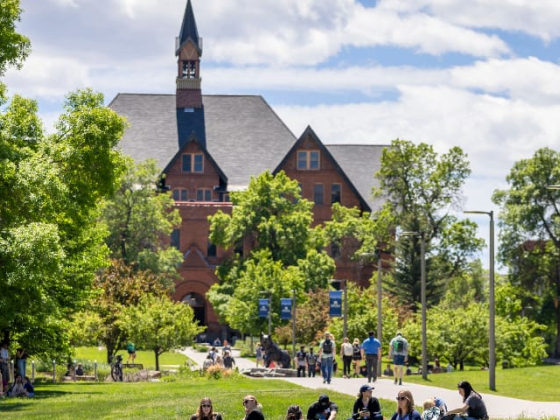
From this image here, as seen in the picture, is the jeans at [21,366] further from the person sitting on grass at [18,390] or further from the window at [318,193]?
the window at [318,193]

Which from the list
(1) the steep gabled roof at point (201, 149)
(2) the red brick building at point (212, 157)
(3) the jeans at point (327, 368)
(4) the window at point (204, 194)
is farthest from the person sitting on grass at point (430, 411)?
(4) the window at point (204, 194)

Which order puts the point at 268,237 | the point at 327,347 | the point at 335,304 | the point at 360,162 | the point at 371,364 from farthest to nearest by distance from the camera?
1. the point at 360,162
2. the point at 268,237
3. the point at 335,304
4. the point at 327,347
5. the point at 371,364

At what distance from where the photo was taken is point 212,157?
347 feet

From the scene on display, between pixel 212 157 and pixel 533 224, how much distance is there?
35542mm

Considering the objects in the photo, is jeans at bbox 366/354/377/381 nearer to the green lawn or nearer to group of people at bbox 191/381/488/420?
the green lawn

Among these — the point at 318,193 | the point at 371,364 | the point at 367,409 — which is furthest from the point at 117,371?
the point at 318,193

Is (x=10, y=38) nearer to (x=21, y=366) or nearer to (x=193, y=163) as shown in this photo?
(x=21, y=366)

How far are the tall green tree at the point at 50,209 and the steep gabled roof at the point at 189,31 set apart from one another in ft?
236

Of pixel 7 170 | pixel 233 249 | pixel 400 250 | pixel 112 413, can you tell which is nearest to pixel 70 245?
pixel 7 170

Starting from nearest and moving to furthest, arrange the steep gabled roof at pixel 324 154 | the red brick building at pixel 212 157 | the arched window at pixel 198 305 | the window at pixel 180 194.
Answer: the arched window at pixel 198 305 → the red brick building at pixel 212 157 → the steep gabled roof at pixel 324 154 → the window at pixel 180 194

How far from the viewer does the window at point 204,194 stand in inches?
4043

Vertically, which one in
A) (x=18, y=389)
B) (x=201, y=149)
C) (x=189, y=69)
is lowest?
(x=18, y=389)

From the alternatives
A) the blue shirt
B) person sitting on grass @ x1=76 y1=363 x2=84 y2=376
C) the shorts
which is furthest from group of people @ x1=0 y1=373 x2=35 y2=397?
person sitting on grass @ x1=76 y1=363 x2=84 y2=376

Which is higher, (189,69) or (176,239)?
(189,69)
